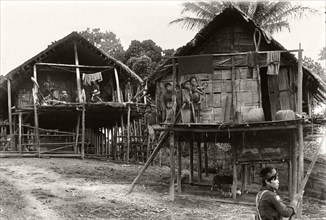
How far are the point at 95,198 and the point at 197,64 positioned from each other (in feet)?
17.8

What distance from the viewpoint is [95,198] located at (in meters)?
14.5

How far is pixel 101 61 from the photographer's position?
87.8 ft

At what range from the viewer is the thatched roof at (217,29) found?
16156 mm

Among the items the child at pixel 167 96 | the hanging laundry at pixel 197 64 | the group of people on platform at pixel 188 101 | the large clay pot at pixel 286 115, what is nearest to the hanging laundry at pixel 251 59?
the hanging laundry at pixel 197 64

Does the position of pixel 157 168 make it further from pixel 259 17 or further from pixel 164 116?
pixel 259 17

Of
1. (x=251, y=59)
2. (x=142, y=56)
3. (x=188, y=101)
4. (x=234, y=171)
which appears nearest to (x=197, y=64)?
(x=188, y=101)

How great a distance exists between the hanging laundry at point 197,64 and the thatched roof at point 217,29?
3.72 feet

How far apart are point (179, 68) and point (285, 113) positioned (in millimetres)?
3739

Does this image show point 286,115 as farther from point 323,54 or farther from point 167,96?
point 323,54

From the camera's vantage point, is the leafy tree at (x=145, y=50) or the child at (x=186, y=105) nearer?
the child at (x=186, y=105)

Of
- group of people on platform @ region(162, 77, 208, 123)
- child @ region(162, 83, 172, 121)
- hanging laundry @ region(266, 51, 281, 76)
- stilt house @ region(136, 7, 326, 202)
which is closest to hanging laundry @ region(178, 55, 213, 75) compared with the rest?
stilt house @ region(136, 7, 326, 202)

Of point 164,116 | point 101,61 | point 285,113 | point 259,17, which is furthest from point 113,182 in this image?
point 259,17

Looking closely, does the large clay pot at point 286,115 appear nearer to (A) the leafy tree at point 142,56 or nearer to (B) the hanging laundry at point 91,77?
(B) the hanging laundry at point 91,77

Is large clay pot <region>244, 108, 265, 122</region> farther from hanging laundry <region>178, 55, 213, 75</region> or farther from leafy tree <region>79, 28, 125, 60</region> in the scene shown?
leafy tree <region>79, 28, 125, 60</region>
